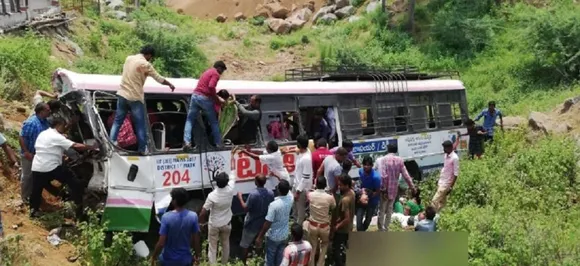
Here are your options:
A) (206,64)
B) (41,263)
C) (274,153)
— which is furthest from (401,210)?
(206,64)

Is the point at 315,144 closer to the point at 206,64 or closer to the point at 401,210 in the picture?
the point at 401,210

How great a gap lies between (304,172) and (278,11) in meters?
29.6

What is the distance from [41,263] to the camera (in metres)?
7.20

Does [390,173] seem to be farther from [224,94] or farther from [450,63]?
[450,63]

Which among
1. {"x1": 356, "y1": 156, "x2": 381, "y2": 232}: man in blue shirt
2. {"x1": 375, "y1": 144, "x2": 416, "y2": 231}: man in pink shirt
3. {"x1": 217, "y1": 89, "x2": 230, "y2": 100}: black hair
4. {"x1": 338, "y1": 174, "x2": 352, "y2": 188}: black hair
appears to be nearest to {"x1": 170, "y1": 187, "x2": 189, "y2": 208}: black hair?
{"x1": 338, "y1": 174, "x2": 352, "y2": 188}: black hair

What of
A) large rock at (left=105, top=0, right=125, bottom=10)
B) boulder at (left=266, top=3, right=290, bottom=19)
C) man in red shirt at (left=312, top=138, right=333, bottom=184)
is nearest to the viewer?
man in red shirt at (left=312, top=138, right=333, bottom=184)

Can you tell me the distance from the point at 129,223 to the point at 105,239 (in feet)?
1.23

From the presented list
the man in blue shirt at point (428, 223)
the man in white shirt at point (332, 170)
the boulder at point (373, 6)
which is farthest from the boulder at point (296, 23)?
the man in blue shirt at point (428, 223)

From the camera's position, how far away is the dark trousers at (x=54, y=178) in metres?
7.90

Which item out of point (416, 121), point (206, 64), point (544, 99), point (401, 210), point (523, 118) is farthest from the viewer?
point (206, 64)

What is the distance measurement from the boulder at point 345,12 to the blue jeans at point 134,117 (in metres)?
29.0

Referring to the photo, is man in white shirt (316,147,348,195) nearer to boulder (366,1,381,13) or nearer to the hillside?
the hillside

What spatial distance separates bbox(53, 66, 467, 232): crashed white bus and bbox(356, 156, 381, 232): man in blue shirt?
1.36 metres

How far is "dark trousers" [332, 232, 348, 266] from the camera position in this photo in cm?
826
